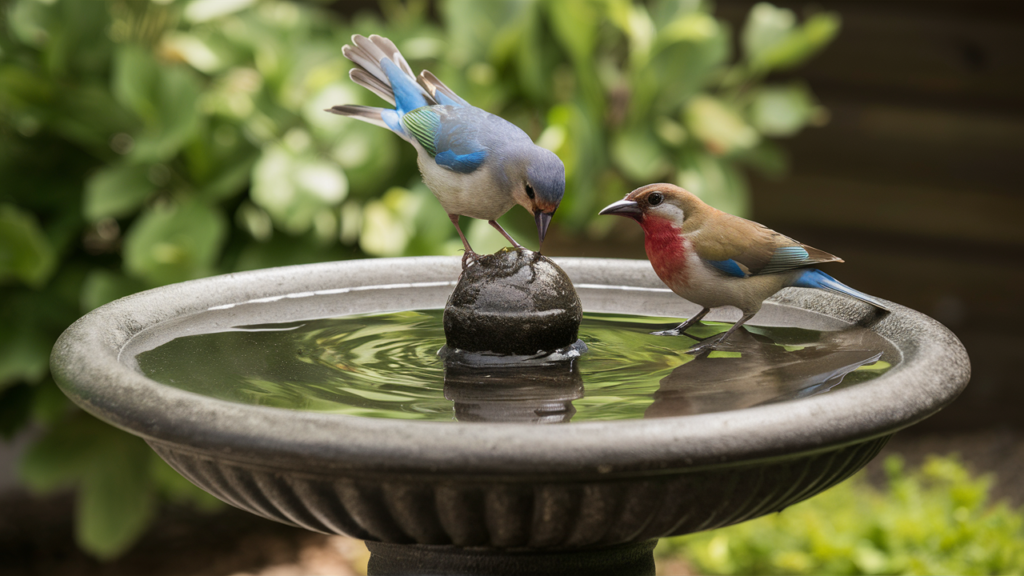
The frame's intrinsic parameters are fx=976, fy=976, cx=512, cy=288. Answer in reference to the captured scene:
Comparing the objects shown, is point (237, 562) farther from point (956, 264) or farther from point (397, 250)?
point (956, 264)

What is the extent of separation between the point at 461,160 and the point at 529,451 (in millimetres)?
1151

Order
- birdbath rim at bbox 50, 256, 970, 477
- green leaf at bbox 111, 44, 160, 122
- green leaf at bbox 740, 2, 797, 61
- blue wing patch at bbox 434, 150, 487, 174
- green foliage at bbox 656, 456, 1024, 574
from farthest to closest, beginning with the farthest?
1. green leaf at bbox 740, 2, 797, 61
2. green leaf at bbox 111, 44, 160, 122
3. green foliage at bbox 656, 456, 1024, 574
4. blue wing patch at bbox 434, 150, 487, 174
5. birdbath rim at bbox 50, 256, 970, 477

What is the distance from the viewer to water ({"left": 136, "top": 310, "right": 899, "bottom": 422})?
175 centimetres

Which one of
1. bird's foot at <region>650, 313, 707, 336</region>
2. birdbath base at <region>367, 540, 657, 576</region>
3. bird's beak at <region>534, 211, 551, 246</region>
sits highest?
bird's beak at <region>534, 211, 551, 246</region>

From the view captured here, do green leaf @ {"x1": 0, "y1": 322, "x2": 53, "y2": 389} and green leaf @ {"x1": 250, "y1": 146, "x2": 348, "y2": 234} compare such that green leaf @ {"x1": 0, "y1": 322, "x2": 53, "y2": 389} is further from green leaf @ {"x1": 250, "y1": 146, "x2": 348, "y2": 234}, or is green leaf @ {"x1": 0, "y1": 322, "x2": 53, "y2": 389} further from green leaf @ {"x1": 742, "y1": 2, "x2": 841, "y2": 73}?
green leaf @ {"x1": 742, "y1": 2, "x2": 841, "y2": 73}

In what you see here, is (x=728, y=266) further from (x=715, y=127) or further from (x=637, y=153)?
(x=715, y=127)

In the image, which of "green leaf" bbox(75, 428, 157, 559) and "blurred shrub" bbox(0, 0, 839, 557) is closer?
"blurred shrub" bbox(0, 0, 839, 557)

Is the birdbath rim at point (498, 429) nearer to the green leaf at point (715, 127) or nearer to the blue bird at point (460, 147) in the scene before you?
the blue bird at point (460, 147)

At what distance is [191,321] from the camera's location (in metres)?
2.33

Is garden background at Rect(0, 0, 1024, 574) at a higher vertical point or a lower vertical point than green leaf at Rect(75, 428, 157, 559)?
higher

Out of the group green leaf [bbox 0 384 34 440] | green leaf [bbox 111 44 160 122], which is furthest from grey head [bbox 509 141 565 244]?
green leaf [bbox 0 384 34 440]

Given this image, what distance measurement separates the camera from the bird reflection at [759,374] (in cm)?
173

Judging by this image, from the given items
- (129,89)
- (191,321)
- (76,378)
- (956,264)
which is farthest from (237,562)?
(956,264)

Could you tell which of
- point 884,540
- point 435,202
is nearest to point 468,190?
point 435,202
